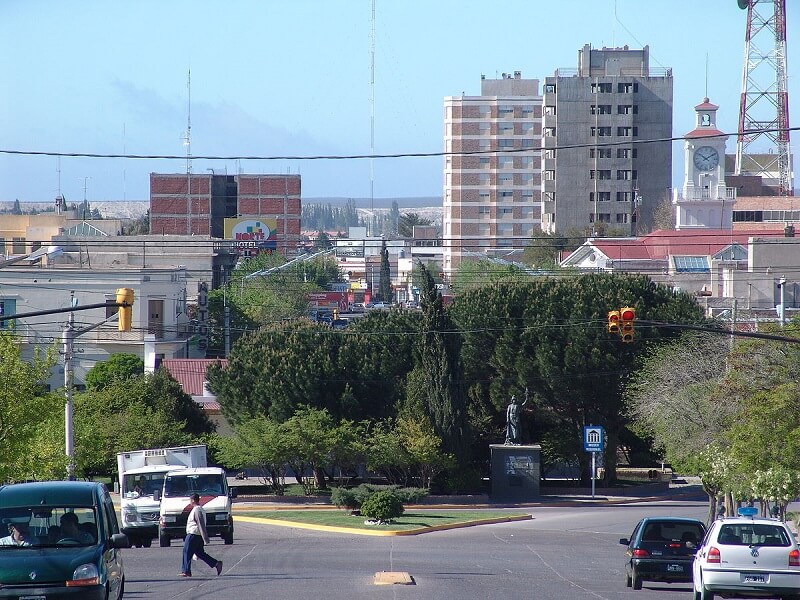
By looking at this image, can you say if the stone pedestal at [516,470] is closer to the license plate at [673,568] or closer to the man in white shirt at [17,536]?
the license plate at [673,568]

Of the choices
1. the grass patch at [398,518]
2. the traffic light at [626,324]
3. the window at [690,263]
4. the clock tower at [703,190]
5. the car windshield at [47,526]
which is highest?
the clock tower at [703,190]

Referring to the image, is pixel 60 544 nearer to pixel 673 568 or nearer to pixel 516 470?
pixel 673 568

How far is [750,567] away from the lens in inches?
772

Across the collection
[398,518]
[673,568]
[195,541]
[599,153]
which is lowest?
[398,518]

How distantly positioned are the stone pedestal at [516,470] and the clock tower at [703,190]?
238 ft

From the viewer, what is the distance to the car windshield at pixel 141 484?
3453 cm

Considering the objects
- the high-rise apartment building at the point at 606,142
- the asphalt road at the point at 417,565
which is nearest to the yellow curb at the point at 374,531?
the asphalt road at the point at 417,565

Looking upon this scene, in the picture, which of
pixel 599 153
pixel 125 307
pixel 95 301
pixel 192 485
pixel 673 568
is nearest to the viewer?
pixel 673 568

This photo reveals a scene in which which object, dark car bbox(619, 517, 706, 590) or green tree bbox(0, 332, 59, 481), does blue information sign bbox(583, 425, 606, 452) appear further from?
dark car bbox(619, 517, 706, 590)

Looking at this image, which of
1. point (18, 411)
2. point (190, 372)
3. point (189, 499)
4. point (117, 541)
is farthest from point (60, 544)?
point (190, 372)

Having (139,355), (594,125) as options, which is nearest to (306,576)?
(139,355)

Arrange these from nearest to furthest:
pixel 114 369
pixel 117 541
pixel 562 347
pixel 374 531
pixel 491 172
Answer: pixel 117 541 → pixel 374 531 → pixel 562 347 → pixel 114 369 → pixel 491 172

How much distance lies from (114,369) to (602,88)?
94030 mm

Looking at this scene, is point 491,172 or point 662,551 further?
point 491,172
